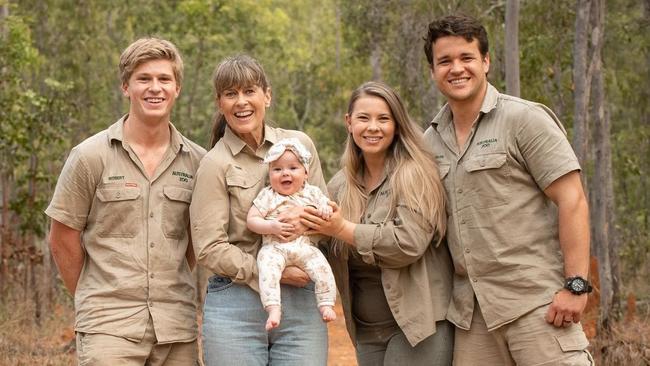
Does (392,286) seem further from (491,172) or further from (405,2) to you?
(405,2)

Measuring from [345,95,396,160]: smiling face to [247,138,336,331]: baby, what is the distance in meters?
0.37

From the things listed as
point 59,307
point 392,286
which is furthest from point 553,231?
point 59,307

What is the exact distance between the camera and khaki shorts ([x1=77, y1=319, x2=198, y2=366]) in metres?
4.50

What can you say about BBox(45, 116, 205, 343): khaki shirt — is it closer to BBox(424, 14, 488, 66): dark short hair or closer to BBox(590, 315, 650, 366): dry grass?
BBox(424, 14, 488, 66): dark short hair

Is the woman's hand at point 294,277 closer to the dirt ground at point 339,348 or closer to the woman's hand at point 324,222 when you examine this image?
the woman's hand at point 324,222

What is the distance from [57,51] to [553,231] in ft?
57.7

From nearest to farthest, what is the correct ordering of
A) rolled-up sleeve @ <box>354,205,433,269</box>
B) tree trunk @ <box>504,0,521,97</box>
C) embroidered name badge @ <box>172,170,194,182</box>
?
1. rolled-up sleeve @ <box>354,205,433,269</box>
2. embroidered name badge @ <box>172,170,194,182</box>
3. tree trunk @ <box>504,0,521,97</box>

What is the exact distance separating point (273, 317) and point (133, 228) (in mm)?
889

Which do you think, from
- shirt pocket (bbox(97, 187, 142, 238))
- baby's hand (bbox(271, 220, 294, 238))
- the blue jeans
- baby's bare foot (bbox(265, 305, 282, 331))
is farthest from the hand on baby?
shirt pocket (bbox(97, 187, 142, 238))

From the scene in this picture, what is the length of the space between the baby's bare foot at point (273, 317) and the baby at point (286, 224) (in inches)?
3.2

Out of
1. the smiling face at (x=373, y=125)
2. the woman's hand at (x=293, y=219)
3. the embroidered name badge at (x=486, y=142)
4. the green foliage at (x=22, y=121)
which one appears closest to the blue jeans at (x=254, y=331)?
the woman's hand at (x=293, y=219)

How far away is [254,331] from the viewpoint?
4508 millimetres

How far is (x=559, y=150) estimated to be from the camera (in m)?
4.50

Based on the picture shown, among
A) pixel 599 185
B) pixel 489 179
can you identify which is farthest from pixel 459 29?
pixel 599 185
